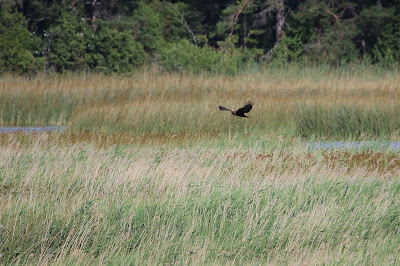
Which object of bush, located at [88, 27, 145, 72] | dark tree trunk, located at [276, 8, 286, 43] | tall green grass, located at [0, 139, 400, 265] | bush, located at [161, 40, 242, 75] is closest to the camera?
tall green grass, located at [0, 139, 400, 265]

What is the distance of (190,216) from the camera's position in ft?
20.0

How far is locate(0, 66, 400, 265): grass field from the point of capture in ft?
18.1

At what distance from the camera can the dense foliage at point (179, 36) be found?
24.8 meters

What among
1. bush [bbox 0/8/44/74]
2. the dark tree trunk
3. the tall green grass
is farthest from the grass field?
the dark tree trunk

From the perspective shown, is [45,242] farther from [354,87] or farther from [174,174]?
[354,87]

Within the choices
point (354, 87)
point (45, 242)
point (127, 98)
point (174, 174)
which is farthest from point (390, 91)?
point (45, 242)

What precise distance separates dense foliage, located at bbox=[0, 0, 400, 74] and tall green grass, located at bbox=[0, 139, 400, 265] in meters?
15.1

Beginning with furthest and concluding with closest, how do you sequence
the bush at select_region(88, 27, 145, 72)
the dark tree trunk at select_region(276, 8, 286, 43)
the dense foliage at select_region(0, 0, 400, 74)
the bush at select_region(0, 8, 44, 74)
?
1. the dark tree trunk at select_region(276, 8, 286, 43)
2. the bush at select_region(88, 27, 145, 72)
3. the dense foliage at select_region(0, 0, 400, 74)
4. the bush at select_region(0, 8, 44, 74)

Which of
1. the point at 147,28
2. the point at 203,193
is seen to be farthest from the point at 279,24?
the point at 203,193

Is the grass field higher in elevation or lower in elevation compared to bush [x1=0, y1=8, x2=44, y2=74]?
higher

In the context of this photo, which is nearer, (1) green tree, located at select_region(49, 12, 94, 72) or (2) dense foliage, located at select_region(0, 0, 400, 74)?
(2) dense foliage, located at select_region(0, 0, 400, 74)

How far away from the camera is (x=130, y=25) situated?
2577cm

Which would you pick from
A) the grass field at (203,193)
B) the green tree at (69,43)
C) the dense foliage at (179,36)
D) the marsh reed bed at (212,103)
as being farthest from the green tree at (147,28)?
the grass field at (203,193)

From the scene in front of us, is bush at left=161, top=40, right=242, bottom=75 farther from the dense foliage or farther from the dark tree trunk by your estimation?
the dark tree trunk
